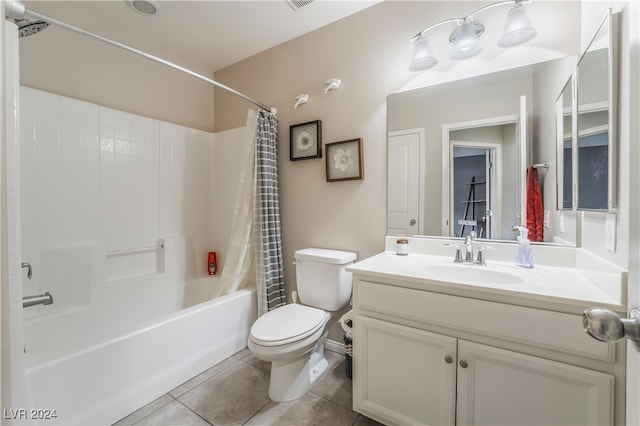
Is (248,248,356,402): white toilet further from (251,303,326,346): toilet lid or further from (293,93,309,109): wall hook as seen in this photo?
(293,93,309,109): wall hook

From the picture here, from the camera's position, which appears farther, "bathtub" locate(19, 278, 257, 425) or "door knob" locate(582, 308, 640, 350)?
"bathtub" locate(19, 278, 257, 425)

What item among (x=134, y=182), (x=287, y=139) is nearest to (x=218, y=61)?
(x=287, y=139)

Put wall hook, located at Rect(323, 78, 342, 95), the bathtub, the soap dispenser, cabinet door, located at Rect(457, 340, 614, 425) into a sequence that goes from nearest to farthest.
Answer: cabinet door, located at Rect(457, 340, 614, 425) < the bathtub < the soap dispenser < wall hook, located at Rect(323, 78, 342, 95)

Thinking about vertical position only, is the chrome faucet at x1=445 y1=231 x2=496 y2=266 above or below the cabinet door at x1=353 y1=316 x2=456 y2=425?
above

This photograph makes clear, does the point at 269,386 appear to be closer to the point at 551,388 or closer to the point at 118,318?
the point at 118,318

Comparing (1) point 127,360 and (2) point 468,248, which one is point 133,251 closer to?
(1) point 127,360

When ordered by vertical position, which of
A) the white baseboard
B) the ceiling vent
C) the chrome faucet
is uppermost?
the ceiling vent

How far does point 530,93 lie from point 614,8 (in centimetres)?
49

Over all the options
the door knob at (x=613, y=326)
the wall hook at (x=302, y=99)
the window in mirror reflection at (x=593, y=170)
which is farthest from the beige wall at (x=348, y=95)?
the door knob at (x=613, y=326)

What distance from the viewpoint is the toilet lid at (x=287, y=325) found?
1.41 meters

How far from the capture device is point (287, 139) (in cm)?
222

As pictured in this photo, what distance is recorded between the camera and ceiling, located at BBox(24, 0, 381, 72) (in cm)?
183

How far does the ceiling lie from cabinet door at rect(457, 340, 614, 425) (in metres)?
2.11

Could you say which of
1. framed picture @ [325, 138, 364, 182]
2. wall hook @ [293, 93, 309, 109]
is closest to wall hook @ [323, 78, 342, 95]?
wall hook @ [293, 93, 309, 109]
